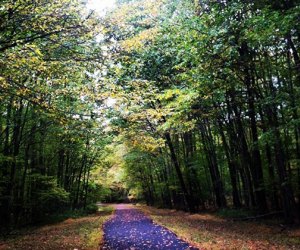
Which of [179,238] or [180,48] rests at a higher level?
[180,48]

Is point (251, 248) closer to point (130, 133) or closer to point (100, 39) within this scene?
point (100, 39)

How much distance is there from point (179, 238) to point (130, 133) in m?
9.15

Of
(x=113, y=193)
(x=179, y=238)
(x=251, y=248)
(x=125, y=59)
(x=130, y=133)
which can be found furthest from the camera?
(x=113, y=193)

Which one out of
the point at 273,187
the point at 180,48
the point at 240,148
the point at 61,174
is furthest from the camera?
the point at 61,174

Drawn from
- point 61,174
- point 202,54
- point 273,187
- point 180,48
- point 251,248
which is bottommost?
point 251,248

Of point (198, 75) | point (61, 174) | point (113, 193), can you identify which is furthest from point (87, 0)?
point (113, 193)

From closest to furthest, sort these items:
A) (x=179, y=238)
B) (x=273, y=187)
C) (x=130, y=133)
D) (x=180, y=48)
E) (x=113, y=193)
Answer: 1. (x=179, y=238)
2. (x=180, y=48)
3. (x=273, y=187)
4. (x=130, y=133)
5. (x=113, y=193)

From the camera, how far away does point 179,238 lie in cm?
1055

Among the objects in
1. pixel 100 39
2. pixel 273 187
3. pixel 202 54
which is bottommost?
pixel 273 187

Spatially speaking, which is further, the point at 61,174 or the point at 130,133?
the point at 61,174

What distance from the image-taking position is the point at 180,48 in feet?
39.4

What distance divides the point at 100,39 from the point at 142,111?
4.53 m

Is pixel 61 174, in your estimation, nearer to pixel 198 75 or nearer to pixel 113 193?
pixel 198 75

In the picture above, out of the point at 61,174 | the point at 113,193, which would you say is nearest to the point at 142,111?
the point at 61,174
